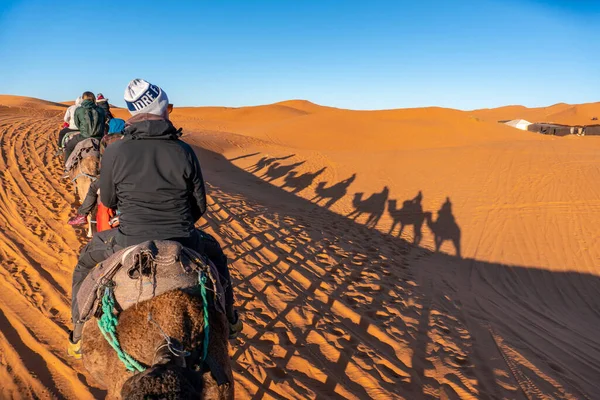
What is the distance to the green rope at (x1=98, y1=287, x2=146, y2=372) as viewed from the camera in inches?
86.0

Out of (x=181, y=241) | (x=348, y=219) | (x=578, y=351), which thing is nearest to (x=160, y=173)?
(x=181, y=241)

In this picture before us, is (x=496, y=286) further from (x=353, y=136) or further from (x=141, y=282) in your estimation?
(x=353, y=136)

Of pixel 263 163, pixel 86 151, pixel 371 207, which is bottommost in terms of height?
pixel 371 207

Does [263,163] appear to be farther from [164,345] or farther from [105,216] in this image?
[164,345]

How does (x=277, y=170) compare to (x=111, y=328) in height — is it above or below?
below

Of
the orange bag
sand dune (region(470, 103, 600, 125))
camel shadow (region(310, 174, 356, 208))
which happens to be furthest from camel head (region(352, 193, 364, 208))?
sand dune (region(470, 103, 600, 125))

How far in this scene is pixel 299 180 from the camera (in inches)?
773

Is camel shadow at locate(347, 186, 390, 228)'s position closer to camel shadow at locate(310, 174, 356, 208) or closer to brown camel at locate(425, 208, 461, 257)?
camel shadow at locate(310, 174, 356, 208)

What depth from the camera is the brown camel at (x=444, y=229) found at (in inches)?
488

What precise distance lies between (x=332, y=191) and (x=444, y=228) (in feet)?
17.9

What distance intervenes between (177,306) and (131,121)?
4.03ft

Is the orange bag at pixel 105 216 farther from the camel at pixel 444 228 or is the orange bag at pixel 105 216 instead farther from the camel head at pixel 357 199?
the camel head at pixel 357 199

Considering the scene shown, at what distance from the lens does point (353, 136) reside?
37594mm

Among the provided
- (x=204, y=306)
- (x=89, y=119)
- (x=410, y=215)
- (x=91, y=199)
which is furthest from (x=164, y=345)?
(x=410, y=215)
